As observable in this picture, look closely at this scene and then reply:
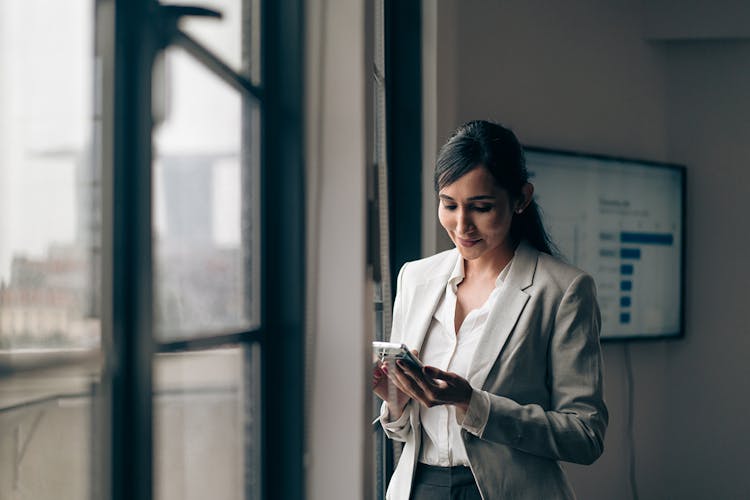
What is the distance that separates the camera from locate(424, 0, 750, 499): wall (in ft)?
12.4

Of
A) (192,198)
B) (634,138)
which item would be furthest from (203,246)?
(634,138)

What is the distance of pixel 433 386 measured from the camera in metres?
1.72

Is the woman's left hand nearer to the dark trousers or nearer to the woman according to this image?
the woman

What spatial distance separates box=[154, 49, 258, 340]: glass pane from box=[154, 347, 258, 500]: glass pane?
0.05 m

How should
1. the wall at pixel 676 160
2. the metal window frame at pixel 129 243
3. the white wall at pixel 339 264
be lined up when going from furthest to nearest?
the wall at pixel 676 160 → the white wall at pixel 339 264 → the metal window frame at pixel 129 243

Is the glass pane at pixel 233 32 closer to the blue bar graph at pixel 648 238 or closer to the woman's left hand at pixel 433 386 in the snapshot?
the woman's left hand at pixel 433 386

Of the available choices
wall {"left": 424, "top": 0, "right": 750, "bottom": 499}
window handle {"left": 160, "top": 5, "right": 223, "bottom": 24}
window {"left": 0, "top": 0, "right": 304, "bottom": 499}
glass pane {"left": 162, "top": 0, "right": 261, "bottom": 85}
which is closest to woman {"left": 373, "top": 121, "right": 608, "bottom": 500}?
window {"left": 0, "top": 0, "right": 304, "bottom": 499}

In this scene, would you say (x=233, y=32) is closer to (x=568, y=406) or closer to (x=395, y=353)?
(x=395, y=353)

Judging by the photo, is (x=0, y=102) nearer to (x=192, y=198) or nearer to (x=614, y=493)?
(x=192, y=198)

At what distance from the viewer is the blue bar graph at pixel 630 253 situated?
384 centimetres

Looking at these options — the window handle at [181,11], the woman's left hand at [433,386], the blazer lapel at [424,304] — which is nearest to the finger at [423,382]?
the woman's left hand at [433,386]

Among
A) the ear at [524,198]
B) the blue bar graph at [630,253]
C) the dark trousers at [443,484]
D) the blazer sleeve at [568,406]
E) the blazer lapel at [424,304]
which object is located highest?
the ear at [524,198]

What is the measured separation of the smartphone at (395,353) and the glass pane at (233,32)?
0.59 m

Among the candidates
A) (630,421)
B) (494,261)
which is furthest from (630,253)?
(494,261)
